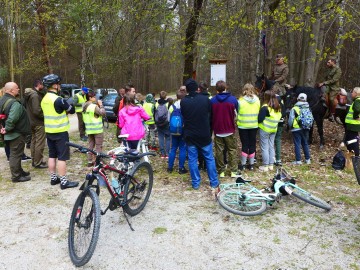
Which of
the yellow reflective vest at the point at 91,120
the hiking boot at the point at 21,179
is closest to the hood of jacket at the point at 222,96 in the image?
the yellow reflective vest at the point at 91,120

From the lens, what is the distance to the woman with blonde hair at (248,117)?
6.39 metres

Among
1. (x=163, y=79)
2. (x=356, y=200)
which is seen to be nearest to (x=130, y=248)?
(x=356, y=200)

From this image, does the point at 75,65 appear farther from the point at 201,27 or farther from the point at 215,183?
the point at 215,183

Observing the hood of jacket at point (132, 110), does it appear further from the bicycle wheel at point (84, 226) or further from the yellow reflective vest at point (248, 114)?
the bicycle wheel at point (84, 226)

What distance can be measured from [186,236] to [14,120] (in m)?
4.09

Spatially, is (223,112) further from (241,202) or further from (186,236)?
(186,236)

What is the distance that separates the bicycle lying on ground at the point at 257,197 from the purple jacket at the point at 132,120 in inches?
95.9

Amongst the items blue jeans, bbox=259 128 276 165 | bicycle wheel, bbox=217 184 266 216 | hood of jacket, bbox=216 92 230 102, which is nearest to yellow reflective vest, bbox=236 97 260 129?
blue jeans, bbox=259 128 276 165

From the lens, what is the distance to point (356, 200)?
523 cm

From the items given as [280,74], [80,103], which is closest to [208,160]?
[280,74]

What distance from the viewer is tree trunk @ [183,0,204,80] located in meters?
9.31

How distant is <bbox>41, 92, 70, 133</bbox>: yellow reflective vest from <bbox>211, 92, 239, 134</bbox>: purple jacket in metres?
2.91

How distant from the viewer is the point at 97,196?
3.52 metres

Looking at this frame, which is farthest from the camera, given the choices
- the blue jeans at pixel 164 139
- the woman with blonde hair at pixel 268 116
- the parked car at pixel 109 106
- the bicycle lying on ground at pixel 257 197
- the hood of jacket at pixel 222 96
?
the parked car at pixel 109 106
